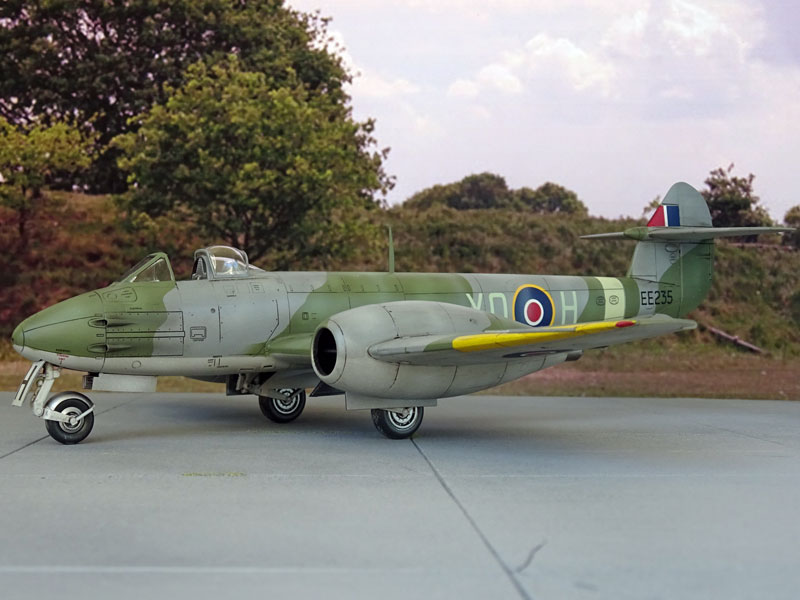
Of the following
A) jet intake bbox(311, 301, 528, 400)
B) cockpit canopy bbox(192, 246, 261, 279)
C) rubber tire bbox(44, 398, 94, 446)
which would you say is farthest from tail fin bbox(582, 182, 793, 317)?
rubber tire bbox(44, 398, 94, 446)

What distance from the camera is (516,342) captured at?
891cm

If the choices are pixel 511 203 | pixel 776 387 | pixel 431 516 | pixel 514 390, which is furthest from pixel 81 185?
pixel 511 203

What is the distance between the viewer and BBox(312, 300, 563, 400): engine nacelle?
31.7 ft

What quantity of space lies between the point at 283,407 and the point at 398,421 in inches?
95.5

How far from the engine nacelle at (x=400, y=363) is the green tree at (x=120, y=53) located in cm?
2189

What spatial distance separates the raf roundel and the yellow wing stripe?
127 inches

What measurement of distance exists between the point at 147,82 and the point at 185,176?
12.8 m

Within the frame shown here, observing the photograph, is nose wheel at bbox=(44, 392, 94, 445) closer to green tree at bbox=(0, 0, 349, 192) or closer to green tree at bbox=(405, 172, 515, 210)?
green tree at bbox=(0, 0, 349, 192)

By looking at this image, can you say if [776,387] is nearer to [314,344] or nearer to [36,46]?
[314,344]

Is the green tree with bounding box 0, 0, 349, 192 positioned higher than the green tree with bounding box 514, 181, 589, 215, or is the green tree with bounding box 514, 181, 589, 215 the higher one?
the green tree with bounding box 0, 0, 349, 192

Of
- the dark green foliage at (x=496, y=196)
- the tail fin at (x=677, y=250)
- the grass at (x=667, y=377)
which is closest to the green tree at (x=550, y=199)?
the dark green foliage at (x=496, y=196)

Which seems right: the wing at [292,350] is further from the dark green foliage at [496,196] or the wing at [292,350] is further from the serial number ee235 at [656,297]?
the dark green foliage at [496,196]

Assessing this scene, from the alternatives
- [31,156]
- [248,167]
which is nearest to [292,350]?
[248,167]

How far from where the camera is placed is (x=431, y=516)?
20.6 feet
